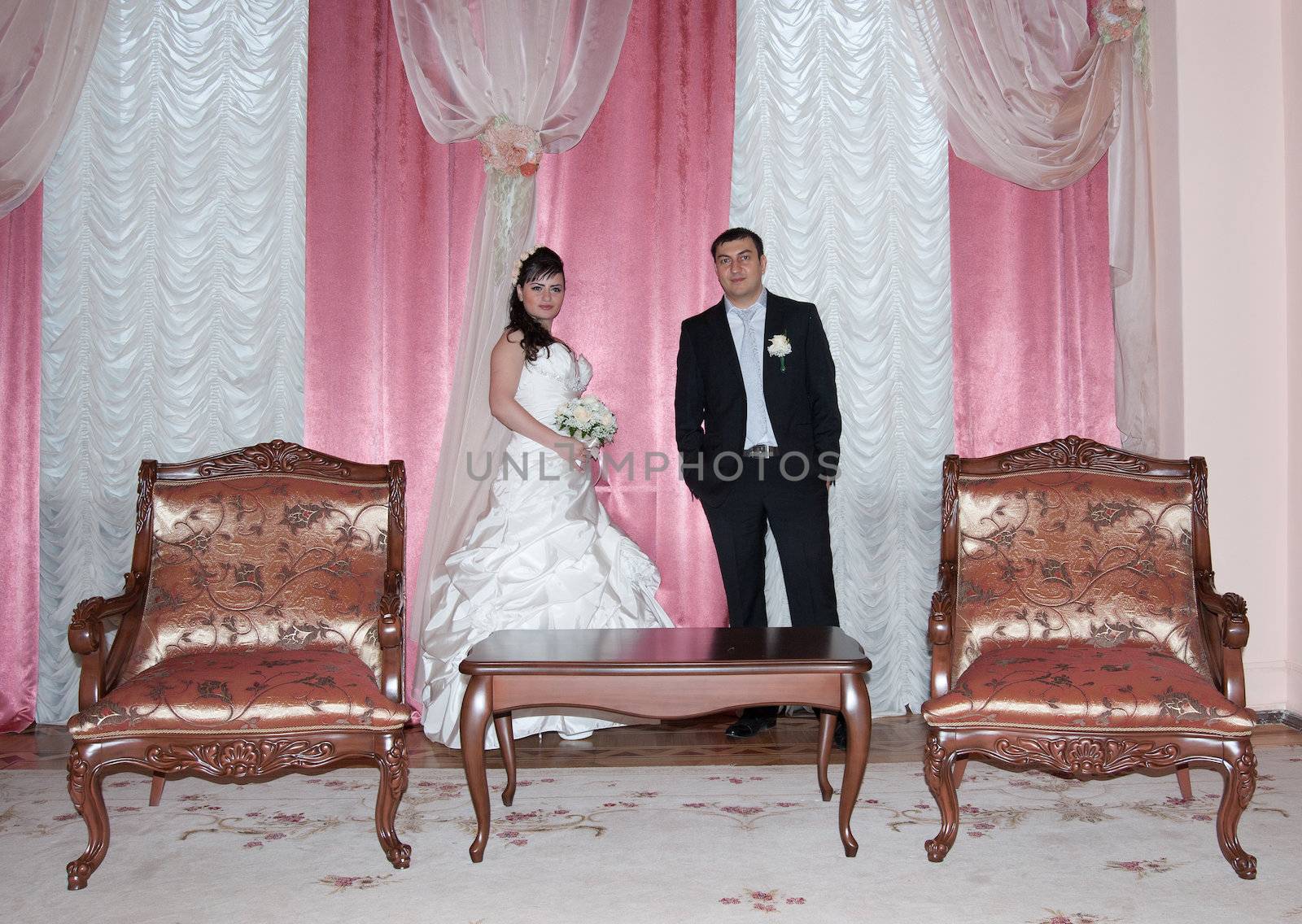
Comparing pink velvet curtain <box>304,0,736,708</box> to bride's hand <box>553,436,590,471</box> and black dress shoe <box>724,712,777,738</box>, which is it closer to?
bride's hand <box>553,436,590,471</box>

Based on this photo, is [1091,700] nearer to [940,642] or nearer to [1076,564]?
[940,642]

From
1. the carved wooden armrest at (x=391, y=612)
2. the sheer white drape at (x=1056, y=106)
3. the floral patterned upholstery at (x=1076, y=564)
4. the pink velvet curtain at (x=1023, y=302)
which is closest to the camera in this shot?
the carved wooden armrest at (x=391, y=612)

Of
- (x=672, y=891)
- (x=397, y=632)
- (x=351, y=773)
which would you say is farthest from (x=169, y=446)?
(x=672, y=891)

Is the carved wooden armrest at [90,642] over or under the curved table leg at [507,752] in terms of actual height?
over

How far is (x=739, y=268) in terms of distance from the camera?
439 cm

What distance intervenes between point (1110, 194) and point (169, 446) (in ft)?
14.3

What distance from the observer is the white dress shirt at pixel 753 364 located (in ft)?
14.5

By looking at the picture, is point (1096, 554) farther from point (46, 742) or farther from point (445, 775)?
point (46, 742)

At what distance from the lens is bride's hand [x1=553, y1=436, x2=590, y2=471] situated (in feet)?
14.4

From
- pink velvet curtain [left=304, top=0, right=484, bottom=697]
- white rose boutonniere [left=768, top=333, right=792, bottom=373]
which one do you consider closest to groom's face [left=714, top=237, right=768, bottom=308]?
white rose boutonniere [left=768, top=333, right=792, bottom=373]

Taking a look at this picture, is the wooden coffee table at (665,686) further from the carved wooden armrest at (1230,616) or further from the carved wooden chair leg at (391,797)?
the carved wooden armrest at (1230,616)

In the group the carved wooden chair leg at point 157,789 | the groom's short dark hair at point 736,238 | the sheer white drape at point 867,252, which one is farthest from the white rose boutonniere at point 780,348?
the carved wooden chair leg at point 157,789

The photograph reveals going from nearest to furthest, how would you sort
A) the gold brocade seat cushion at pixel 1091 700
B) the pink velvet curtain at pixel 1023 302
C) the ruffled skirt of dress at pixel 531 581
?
the gold brocade seat cushion at pixel 1091 700
the ruffled skirt of dress at pixel 531 581
the pink velvet curtain at pixel 1023 302

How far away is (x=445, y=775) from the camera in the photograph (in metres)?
3.80
